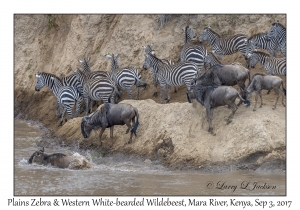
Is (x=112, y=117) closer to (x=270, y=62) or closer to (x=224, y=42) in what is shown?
(x=270, y=62)

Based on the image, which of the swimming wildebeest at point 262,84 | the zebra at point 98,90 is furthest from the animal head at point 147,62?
the swimming wildebeest at point 262,84

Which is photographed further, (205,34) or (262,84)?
(205,34)

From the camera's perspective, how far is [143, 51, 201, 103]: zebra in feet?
63.3

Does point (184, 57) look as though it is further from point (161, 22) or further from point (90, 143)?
point (90, 143)

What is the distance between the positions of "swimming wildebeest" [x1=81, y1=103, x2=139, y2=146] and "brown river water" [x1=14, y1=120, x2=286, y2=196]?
45.3 inches

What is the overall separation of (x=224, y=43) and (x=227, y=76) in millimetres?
4960

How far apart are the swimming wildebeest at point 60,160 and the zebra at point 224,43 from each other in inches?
301

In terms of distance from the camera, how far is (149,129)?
57.2ft

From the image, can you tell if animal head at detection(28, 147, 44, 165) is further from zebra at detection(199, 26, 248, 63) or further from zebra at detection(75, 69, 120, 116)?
zebra at detection(199, 26, 248, 63)

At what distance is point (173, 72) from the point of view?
64.6 ft

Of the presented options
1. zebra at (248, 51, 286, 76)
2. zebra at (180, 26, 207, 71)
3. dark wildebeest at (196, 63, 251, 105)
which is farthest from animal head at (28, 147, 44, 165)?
zebra at (248, 51, 286, 76)

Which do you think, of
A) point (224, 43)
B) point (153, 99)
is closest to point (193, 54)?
point (224, 43)

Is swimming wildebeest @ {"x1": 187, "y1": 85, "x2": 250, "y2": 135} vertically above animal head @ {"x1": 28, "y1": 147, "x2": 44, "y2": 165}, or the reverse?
swimming wildebeest @ {"x1": 187, "y1": 85, "x2": 250, "y2": 135}

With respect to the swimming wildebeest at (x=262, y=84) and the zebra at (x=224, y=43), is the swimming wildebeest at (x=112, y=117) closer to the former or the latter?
the swimming wildebeest at (x=262, y=84)
